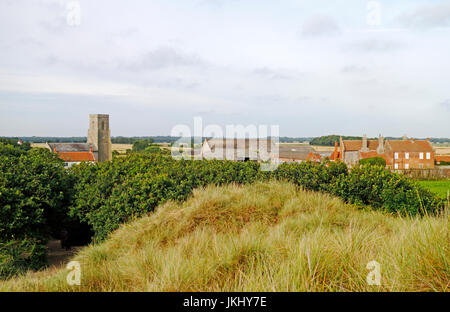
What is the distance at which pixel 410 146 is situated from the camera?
186 ft

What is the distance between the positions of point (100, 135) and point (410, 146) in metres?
67.7

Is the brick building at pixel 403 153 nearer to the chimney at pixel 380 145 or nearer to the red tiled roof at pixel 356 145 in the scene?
the chimney at pixel 380 145

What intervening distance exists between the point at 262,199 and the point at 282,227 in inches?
83.6

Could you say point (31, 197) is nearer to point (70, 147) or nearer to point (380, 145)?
point (380, 145)

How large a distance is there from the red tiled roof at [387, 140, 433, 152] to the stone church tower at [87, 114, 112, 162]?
63447mm

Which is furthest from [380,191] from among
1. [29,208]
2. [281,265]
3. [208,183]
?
[29,208]

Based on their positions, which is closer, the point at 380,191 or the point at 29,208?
the point at 380,191

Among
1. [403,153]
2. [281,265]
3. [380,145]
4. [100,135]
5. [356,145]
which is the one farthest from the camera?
[100,135]

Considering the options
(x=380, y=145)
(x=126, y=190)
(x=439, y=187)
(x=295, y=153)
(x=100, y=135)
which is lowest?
(x=439, y=187)

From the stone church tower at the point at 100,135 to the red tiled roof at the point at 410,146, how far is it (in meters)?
63.4

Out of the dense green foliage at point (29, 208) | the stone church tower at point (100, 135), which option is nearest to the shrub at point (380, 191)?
the dense green foliage at point (29, 208)
